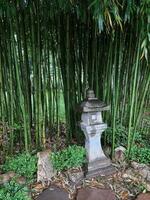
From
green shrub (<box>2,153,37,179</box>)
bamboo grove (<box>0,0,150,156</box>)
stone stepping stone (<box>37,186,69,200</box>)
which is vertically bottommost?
stone stepping stone (<box>37,186,69,200</box>)

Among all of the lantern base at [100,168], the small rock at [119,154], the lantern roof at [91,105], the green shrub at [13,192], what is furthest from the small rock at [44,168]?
the small rock at [119,154]

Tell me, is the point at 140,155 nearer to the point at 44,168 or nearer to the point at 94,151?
the point at 94,151

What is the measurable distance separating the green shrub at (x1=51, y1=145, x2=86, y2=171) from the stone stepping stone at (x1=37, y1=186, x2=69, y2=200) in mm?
198

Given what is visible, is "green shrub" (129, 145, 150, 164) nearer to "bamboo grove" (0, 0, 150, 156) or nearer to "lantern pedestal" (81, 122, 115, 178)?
"bamboo grove" (0, 0, 150, 156)

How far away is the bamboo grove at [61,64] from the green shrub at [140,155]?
89 millimetres

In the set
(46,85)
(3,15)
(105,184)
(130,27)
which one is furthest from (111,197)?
(3,15)

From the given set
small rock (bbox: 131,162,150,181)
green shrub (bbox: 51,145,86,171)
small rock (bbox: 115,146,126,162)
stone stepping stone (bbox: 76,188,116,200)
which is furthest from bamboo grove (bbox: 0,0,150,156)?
stone stepping stone (bbox: 76,188,116,200)

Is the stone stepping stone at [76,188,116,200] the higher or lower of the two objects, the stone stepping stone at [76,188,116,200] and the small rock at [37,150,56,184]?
the lower

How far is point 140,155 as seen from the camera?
2910 mm

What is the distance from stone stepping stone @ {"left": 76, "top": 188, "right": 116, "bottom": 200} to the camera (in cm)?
244

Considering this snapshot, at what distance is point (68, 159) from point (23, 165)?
376 mm

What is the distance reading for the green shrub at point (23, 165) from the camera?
8.16 feet

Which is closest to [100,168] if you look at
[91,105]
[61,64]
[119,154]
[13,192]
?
[119,154]

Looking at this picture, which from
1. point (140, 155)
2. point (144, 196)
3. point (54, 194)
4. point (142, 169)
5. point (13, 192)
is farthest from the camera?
point (140, 155)
